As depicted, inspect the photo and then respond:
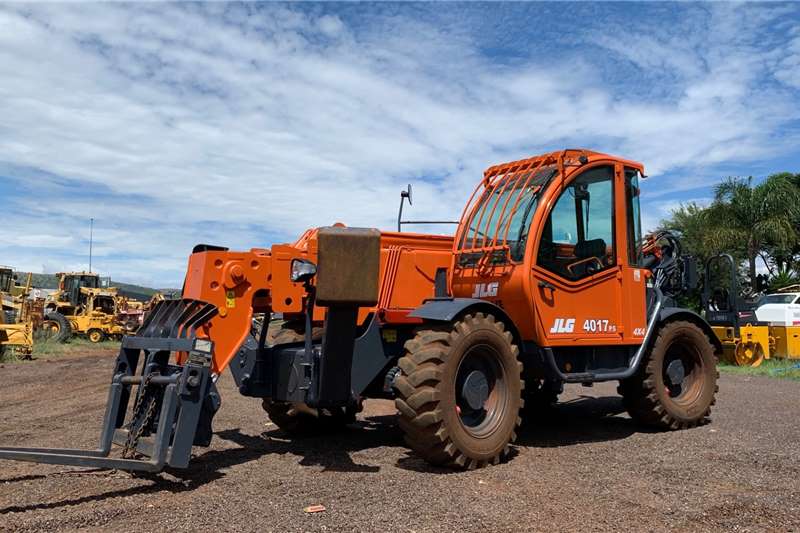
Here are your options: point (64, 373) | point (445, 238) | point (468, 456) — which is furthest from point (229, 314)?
point (64, 373)

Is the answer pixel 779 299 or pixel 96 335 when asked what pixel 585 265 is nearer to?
pixel 779 299

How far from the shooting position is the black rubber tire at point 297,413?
22.9ft

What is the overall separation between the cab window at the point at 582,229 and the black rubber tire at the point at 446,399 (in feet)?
3.89

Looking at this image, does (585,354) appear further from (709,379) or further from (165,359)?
(165,359)

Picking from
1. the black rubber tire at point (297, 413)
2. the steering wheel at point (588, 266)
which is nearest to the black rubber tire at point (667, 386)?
the steering wheel at point (588, 266)

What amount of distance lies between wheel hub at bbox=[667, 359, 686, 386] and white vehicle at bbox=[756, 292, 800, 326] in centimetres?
1155

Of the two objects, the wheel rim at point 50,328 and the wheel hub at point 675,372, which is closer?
the wheel hub at point 675,372

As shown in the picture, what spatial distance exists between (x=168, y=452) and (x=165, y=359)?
0.77 m

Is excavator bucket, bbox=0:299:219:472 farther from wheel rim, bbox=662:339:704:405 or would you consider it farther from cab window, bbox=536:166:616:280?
wheel rim, bbox=662:339:704:405

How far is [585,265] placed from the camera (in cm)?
737

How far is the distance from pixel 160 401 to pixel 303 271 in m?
1.50

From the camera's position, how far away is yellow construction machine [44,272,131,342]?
26328 millimetres

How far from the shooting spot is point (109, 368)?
17.2 metres

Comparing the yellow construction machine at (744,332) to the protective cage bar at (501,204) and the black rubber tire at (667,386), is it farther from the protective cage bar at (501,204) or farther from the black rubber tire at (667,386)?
the protective cage bar at (501,204)
